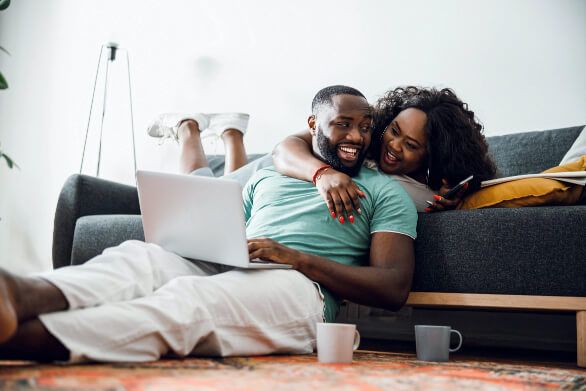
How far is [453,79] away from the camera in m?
2.93

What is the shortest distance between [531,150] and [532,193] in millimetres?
680

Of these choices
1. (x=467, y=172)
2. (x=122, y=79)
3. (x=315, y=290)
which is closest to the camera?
(x=315, y=290)

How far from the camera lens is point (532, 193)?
1771 millimetres

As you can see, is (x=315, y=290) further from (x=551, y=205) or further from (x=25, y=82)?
(x=25, y=82)

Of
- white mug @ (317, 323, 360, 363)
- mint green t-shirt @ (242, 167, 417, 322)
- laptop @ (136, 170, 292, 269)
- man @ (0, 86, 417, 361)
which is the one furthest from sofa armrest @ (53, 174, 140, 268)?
white mug @ (317, 323, 360, 363)

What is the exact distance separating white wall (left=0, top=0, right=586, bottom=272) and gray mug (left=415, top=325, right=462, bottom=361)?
146 centimetres

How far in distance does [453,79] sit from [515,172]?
693 millimetres

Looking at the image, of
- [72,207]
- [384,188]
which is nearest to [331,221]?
[384,188]

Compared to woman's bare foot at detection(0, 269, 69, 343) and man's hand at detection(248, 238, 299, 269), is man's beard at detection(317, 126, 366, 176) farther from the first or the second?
woman's bare foot at detection(0, 269, 69, 343)

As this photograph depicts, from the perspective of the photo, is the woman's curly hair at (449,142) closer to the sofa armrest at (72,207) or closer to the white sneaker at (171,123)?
the white sneaker at (171,123)

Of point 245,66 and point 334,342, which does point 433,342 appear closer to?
point 334,342

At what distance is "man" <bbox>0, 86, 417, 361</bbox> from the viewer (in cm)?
108

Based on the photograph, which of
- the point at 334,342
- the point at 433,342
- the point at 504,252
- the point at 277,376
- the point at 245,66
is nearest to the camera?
the point at 277,376

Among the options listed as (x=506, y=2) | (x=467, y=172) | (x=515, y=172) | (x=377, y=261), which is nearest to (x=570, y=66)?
(x=506, y=2)
